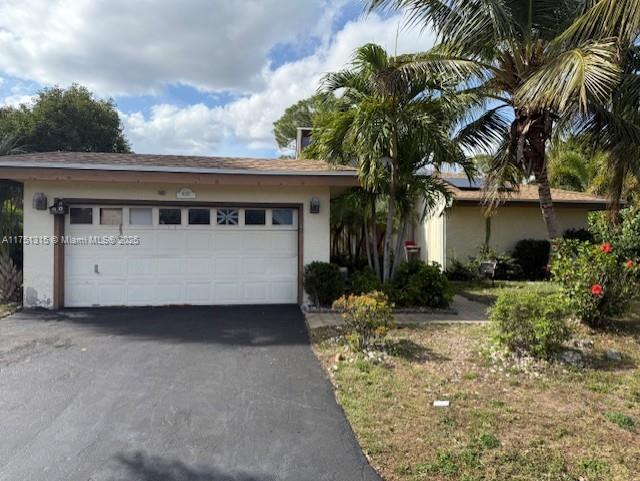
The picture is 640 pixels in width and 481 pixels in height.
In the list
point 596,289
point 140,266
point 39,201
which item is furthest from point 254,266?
point 596,289

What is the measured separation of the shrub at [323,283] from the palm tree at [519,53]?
4125 mm

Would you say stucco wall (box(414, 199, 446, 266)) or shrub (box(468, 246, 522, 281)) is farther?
stucco wall (box(414, 199, 446, 266))

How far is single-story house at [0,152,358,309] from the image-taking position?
27.5ft

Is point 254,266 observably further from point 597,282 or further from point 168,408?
point 597,282

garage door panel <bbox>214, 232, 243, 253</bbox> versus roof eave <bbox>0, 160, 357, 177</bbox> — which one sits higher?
roof eave <bbox>0, 160, 357, 177</bbox>

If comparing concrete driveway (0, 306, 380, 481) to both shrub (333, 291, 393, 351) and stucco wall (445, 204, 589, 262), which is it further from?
stucco wall (445, 204, 589, 262)

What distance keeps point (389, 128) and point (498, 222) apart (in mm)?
8259

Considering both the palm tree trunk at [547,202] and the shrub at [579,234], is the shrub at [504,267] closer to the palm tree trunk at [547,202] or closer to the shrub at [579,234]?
the shrub at [579,234]

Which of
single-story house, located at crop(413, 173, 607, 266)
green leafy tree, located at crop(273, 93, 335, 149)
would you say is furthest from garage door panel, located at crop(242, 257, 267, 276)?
green leafy tree, located at crop(273, 93, 335, 149)

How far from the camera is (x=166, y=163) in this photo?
28.4 feet

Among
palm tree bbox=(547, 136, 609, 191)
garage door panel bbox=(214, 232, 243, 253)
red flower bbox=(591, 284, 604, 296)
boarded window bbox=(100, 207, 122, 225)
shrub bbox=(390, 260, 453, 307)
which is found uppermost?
palm tree bbox=(547, 136, 609, 191)

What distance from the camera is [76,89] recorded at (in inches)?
826

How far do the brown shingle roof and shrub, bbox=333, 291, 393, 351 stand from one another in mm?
3594

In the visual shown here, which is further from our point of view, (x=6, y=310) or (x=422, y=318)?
(x=6, y=310)
